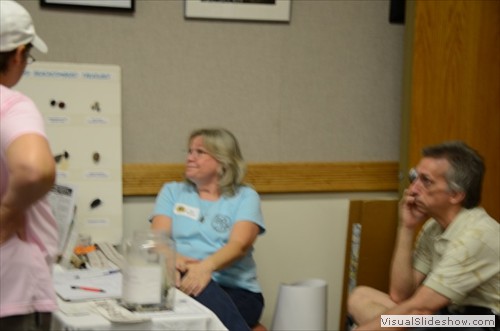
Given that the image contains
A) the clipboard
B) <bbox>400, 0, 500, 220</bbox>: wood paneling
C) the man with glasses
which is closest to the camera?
the clipboard

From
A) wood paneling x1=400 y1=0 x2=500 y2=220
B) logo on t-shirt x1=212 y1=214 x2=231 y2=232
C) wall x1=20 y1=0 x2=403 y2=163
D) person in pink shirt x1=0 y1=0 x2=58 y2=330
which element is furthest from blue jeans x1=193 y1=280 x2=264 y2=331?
person in pink shirt x1=0 y1=0 x2=58 y2=330

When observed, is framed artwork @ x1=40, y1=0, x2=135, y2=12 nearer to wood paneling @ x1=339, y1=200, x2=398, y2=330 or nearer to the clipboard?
the clipboard

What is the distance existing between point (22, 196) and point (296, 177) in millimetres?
2152

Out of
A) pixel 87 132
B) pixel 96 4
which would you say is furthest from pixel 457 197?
pixel 96 4

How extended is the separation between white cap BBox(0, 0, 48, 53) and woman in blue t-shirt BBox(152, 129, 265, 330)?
1.48m

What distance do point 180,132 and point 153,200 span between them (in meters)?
0.32

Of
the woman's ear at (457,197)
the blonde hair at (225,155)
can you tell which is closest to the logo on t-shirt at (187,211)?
the blonde hair at (225,155)

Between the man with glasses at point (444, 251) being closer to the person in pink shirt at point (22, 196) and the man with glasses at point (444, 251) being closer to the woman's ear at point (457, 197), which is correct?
the woman's ear at point (457, 197)

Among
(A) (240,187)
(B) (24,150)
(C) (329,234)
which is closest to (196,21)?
(A) (240,187)

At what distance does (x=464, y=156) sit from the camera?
9.47 ft

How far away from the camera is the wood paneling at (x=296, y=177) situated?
3.46 metres

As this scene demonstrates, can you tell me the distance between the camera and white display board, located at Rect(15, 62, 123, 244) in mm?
3283

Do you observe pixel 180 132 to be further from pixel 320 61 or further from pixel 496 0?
pixel 496 0

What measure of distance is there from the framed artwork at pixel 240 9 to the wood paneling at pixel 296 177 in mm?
652
